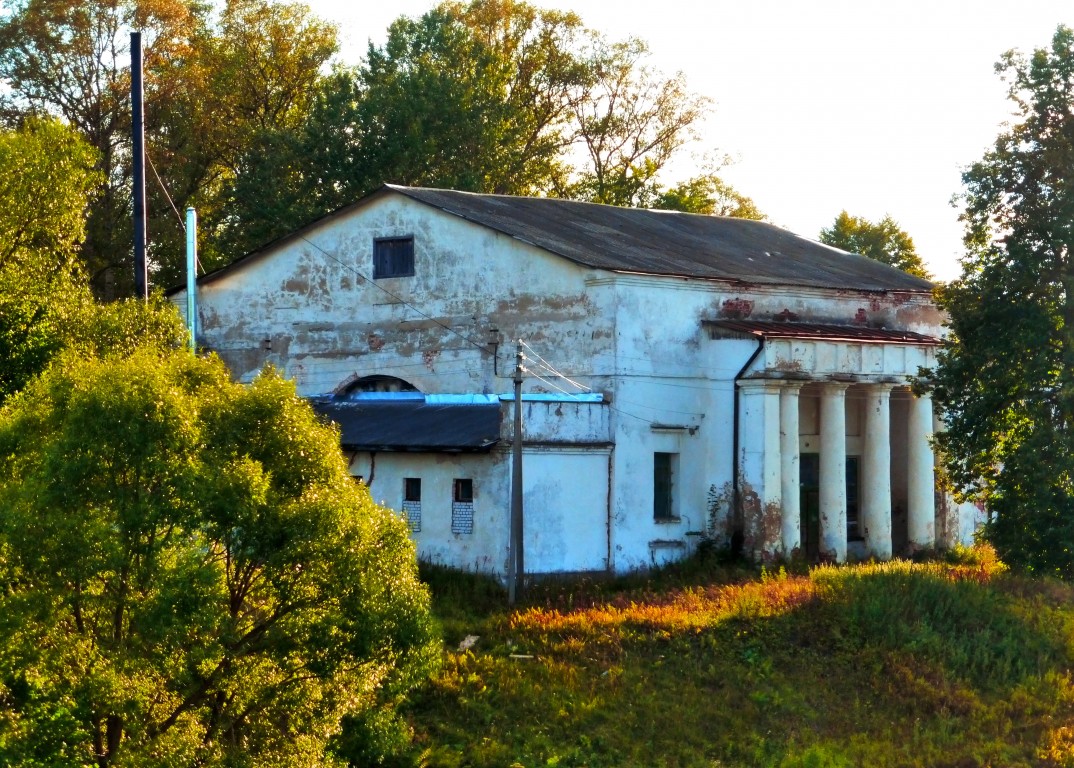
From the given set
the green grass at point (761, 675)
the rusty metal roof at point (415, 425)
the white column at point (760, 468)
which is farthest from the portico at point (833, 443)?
the rusty metal roof at point (415, 425)

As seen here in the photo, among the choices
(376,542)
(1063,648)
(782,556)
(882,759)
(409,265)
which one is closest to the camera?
(376,542)

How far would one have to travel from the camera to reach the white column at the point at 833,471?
3175 cm

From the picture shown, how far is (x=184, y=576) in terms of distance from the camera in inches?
607

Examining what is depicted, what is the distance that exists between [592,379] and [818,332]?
17.1 ft

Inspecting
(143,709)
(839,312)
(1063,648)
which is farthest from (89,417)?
(839,312)

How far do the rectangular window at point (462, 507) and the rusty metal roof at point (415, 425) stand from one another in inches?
30.5

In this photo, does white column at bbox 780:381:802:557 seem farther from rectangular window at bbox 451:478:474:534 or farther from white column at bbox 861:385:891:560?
rectangular window at bbox 451:478:474:534

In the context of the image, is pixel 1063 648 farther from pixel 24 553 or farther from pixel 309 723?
pixel 24 553

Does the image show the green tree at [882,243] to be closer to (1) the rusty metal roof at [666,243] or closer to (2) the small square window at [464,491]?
(1) the rusty metal roof at [666,243]

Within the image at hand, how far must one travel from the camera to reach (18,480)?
16.0 meters

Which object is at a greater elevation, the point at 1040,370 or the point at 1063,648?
the point at 1040,370

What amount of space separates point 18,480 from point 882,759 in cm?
1178

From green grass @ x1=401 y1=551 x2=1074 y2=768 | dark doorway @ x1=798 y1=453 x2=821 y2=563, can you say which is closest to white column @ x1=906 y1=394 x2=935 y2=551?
dark doorway @ x1=798 y1=453 x2=821 y2=563

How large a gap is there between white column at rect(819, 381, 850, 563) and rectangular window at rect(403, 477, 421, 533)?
849 centimetres
